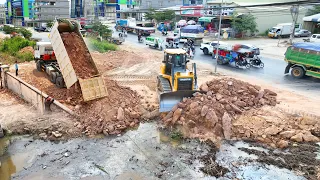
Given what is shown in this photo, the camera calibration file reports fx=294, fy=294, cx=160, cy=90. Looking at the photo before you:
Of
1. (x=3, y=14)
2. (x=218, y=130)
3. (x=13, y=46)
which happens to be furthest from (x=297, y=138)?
(x=3, y=14)

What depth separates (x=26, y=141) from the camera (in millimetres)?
10969

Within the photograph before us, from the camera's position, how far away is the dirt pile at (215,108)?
36.7 feet

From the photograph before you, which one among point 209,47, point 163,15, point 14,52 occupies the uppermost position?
point 163,15

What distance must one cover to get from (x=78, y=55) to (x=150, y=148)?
6924 millimetres

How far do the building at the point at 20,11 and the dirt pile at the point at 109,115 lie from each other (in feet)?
184

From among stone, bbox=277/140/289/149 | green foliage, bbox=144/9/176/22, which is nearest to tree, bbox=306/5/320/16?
green foliage, bbox=144/9/176/22

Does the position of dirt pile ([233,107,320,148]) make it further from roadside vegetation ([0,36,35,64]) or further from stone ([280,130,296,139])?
roadside vegetation ([0,36,35,64])

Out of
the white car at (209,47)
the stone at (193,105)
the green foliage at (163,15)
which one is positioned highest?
the green foliage at (163,15)

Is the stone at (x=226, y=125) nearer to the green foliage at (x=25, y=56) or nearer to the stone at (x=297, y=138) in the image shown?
the stone at (x=297, y=138)

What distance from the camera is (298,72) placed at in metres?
19.3

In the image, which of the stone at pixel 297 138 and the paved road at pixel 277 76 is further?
the paved road at pixel 277 76

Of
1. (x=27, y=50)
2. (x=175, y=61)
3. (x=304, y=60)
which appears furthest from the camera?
(x=27, y=50)

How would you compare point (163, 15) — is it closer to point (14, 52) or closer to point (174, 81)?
point (14, 52)

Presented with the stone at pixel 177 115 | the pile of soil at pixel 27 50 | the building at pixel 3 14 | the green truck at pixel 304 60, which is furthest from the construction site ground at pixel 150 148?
the building at pixel 3 14
